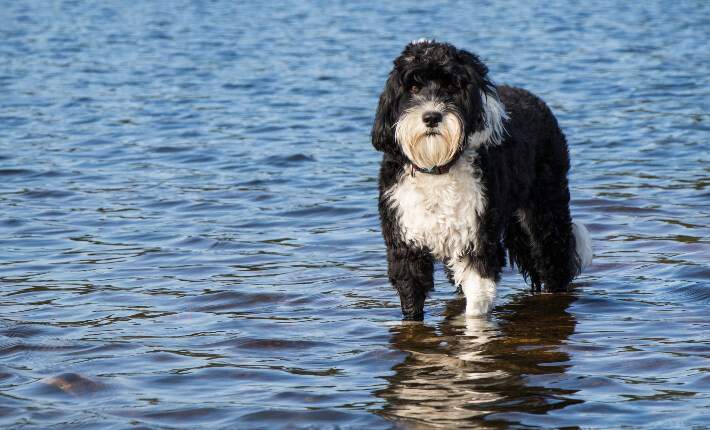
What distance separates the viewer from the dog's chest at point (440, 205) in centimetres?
688

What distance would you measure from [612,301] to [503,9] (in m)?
22.8

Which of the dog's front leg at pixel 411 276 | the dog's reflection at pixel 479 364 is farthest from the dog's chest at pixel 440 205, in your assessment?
the dog's reflection at pixel 479 364

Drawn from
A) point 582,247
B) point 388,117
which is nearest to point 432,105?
point 388,117

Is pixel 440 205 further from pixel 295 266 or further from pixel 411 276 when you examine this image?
pixel 295 266

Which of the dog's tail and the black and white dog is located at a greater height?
the black and white dog

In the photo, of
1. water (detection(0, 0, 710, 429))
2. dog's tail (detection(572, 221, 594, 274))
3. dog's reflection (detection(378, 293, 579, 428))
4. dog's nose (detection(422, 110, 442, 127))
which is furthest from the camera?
dog's tail (detection(572, 221, 594, 274))

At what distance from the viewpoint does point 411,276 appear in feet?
23.7

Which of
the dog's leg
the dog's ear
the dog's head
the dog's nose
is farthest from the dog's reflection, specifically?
the dog's nose

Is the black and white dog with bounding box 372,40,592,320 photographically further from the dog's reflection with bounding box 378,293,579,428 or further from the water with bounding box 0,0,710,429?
the water with bounding box 0,0,710,429

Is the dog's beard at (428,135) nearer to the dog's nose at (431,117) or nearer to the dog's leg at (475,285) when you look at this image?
the dog's nose at (431,117)

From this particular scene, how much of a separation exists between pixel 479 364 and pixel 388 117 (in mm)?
1365

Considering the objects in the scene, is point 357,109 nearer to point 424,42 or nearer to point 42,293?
point 42,293

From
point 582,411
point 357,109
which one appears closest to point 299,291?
point 582,411

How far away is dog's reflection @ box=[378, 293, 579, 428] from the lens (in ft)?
19.6
